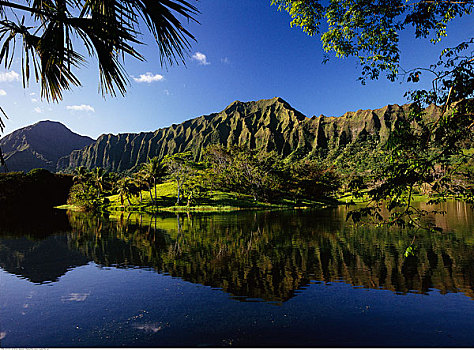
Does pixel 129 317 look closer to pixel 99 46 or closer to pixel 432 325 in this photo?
pixel 99 46

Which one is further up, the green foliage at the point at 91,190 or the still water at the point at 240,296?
the green foliage at the point at 91,190

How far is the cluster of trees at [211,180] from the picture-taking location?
201 ft

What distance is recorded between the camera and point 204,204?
196 feet

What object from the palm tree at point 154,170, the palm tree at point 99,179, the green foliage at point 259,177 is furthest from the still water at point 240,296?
the palm tree at point 99,179

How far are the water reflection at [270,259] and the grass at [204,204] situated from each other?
33670 millimetres

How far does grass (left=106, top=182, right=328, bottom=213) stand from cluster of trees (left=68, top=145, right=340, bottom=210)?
114cm

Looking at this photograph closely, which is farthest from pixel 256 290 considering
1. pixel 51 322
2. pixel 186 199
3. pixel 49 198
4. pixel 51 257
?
pixel 49 198

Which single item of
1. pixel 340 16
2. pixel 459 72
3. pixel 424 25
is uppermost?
pixel 340 16

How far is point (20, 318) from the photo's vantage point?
28.1ft

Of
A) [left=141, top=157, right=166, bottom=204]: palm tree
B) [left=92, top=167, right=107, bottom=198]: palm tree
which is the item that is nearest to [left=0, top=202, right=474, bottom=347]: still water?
[left=141, top=157, right=166, bottom=204]: palm tree

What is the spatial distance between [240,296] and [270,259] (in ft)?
18.1

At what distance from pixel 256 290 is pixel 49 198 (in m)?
102

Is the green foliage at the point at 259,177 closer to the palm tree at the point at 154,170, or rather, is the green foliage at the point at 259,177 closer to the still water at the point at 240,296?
the palm tree at the point at 154,170

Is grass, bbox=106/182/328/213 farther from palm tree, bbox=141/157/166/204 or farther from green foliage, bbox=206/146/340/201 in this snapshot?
palm tree, bbox=141/157/166/204
